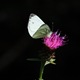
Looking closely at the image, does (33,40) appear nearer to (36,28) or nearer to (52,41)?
(52,41)

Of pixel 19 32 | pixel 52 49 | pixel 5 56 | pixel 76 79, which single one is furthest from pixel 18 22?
pixel 52 49

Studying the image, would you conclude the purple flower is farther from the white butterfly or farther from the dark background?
the dark background

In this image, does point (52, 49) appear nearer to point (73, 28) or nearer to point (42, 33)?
point (42, 33)

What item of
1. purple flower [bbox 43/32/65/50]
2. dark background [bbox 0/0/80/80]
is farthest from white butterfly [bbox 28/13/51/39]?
dark background [bbox 0/0/80/80]

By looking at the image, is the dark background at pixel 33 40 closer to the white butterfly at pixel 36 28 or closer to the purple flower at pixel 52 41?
the purple flower at pixel 52 41

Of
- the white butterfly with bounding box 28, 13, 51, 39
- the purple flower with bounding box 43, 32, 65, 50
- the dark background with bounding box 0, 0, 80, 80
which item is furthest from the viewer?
the dark background with bounding box 0, 0, 80, 80

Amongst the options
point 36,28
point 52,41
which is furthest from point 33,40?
point 36,28

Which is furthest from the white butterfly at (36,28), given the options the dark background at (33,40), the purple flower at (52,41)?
the dark background at (33,40)

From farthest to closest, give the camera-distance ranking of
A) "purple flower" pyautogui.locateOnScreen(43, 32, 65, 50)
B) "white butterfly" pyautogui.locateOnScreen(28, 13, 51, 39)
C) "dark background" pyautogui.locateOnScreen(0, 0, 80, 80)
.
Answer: "dark background" pyautogui.locateOnScreen(0, 0, 80, 80)
"purple flower" pyautogui.locateOnScreen(43, 32, 65, 50)
"white butterfly" pyautogui.locateOnScreen(28, 13, 51, 39)

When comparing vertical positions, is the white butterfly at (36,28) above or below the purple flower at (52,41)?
above
